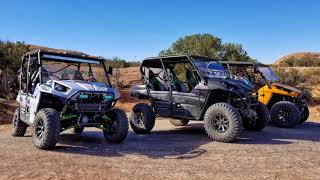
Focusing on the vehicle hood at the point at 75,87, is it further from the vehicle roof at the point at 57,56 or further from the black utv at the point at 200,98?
the black utv at the point at 200,98

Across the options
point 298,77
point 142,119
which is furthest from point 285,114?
point 298,77

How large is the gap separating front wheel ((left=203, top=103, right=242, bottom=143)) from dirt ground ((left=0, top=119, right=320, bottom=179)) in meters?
0.24

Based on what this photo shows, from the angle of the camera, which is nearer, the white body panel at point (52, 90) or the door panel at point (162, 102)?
the white body panel at point (52, 90)

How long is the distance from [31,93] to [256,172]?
5184 mm

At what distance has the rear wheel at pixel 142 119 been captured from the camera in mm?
Answer: 10641

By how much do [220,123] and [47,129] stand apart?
12.2ft

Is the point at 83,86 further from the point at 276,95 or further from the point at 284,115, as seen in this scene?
the point at 276,95

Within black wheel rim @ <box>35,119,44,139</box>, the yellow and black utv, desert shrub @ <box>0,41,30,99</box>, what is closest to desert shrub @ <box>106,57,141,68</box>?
desert shrub @ <box>0,41,30,99</box>

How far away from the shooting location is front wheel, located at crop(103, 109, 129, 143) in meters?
8.63

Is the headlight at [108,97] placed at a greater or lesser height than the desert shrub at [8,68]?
lesser

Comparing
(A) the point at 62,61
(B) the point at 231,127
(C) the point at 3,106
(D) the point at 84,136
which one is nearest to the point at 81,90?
(A) the point at 62,61

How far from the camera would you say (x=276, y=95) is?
13.3m

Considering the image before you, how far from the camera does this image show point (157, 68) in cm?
1153

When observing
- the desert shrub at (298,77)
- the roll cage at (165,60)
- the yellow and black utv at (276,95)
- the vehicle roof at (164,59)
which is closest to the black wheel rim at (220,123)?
the roll cage at (165,60)
